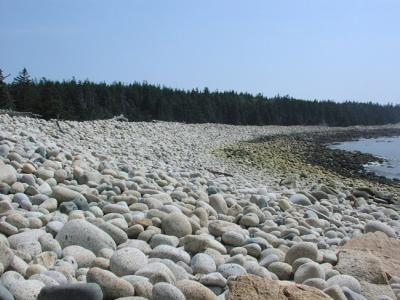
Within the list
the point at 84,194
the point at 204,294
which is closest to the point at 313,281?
the point at 204,294

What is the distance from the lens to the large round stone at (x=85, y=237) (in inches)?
166

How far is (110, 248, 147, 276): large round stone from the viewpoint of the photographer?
3637 millimetres

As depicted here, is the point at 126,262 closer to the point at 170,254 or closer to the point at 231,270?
the point at 170,254

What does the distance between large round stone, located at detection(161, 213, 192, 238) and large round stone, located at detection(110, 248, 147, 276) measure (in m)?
1.19

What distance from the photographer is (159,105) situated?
46.9 meters

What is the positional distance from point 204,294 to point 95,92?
39.2m

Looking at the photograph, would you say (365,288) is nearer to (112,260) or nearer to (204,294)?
(204,294)

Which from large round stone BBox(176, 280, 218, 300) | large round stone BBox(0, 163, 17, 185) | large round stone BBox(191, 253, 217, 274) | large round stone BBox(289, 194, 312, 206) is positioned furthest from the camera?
large round stone BBox(289, 194, 312, 206)

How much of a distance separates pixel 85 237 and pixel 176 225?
108cm

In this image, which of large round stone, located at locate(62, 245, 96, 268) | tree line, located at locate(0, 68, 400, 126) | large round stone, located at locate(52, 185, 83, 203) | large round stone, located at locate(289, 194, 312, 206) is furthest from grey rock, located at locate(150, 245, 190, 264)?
tree line, located at locate(0, 68, 400, 126)

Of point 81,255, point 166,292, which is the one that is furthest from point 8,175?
point 166,292

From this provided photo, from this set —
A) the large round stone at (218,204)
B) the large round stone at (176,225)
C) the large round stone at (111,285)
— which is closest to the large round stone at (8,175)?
the large round stone at (176,225)

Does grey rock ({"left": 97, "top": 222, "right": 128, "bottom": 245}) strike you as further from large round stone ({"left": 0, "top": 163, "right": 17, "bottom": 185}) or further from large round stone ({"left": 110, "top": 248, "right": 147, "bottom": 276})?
large round stone ({"left": 0, "top": 163, "right": 17, "bottom": 185})

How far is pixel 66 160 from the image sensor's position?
7945 mm
